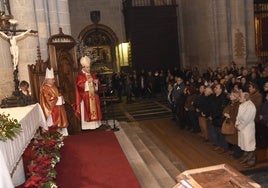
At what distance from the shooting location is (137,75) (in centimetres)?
1914

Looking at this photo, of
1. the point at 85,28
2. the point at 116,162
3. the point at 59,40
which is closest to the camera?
the point at 116,162

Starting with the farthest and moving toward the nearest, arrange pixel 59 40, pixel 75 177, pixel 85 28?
pixel 85 28
pixel 59 40
pixel 75 177

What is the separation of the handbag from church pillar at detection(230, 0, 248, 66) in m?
9.05

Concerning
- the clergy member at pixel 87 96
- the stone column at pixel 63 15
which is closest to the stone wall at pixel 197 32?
the stone column at pixel 63 15

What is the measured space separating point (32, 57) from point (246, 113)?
570 cm

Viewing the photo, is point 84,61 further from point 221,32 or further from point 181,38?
point 181,38

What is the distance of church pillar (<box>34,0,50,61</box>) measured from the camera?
9.39 metres

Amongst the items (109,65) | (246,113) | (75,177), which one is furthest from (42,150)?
(109,65)

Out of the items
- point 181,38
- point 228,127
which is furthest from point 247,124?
point 181,38

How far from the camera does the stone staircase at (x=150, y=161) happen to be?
5852 millimetres

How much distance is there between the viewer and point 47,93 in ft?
25.1

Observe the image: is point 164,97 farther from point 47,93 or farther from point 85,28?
point 47,93

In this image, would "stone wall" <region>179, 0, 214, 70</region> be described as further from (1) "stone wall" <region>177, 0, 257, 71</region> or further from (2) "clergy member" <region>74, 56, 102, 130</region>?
(2) "clergy member" <region>74, 56, 102, 130</region>

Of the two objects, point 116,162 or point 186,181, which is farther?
point 116,162
